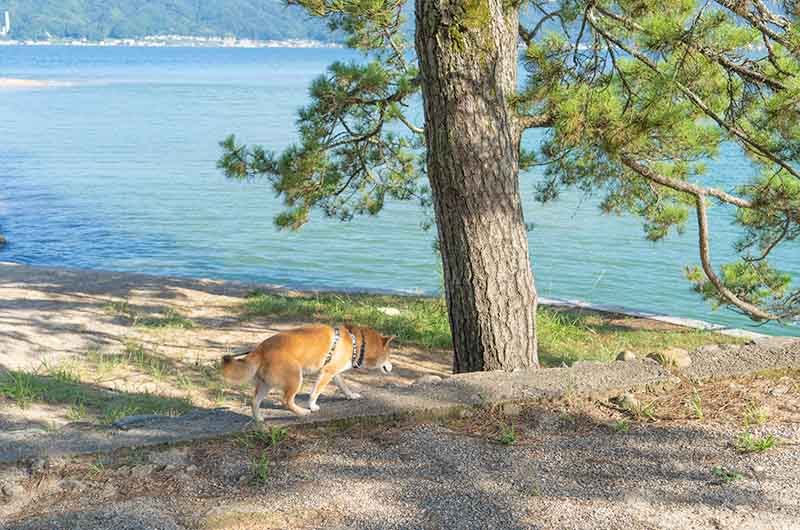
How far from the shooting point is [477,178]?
498 cm

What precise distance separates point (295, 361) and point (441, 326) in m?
4.30

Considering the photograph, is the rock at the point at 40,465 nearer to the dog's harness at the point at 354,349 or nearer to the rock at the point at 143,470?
the rock at the point at 143,470

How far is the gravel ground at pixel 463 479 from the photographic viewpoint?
3008 millimetres

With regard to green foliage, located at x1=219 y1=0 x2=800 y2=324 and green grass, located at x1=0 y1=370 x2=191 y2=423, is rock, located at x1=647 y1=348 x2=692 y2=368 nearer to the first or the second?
green foliage, located at x1=219 y1=0 x2=800 y2=324

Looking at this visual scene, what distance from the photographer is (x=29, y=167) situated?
81.2 feet

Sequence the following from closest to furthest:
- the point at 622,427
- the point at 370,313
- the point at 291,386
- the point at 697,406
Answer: the point at 622,427
the point at 697,406
the point at 291,386
the point at 370,313

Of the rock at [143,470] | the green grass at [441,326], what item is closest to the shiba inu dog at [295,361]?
the rock at [143,470]

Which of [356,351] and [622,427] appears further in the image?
[356,351]

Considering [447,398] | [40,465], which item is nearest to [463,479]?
[447,398]

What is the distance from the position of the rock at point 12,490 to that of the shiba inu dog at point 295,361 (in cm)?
100

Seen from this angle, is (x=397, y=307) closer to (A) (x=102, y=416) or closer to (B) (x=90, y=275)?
(B) (x=90, y=275)

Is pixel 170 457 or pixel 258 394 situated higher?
pixel 258 394

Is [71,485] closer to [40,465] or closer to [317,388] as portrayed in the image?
[40,465]

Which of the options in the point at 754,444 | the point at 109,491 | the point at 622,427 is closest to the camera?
the point at 109,491
